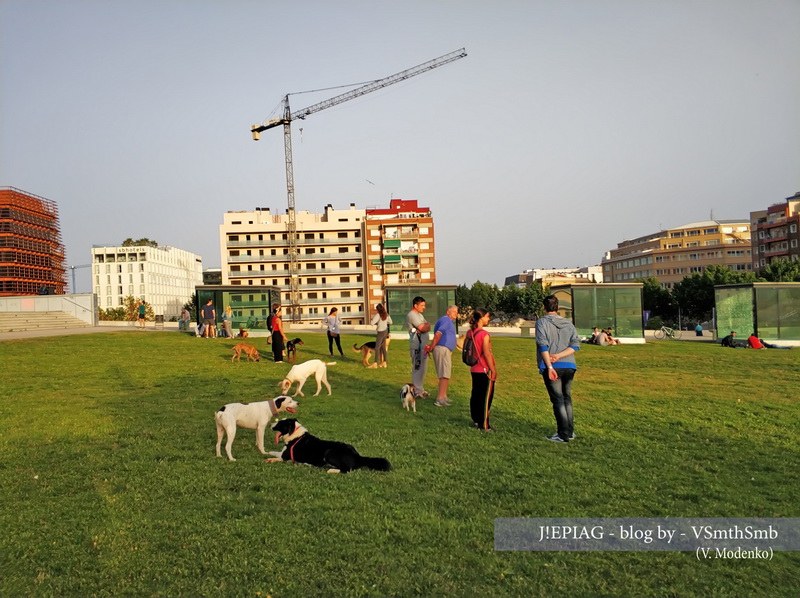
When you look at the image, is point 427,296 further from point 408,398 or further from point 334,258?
point 334,258

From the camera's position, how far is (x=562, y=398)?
339 inches

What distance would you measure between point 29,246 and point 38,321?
3391 inches

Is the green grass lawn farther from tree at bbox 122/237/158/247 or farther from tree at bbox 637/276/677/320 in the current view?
tree at bbox 122/237/158/247

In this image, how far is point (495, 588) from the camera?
4.21 metres

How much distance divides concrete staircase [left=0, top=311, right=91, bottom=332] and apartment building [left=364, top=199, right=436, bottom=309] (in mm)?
58052

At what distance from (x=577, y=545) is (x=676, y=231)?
534 feet

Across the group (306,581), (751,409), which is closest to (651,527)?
(306,581)

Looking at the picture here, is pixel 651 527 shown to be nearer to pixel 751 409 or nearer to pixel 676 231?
pixel 751 409

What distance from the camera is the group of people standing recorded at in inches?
336

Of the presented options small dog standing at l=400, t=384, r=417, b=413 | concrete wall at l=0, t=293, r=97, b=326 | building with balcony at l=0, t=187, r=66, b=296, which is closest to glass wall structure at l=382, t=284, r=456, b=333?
small dog standing at l=400, t=384, r=417, b=413

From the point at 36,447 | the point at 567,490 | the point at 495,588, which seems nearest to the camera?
the point at 495,588

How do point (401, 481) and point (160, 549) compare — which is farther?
point (401, 481)

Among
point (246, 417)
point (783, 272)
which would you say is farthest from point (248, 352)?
point (783, 272)

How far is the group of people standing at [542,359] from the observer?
28.0ft
